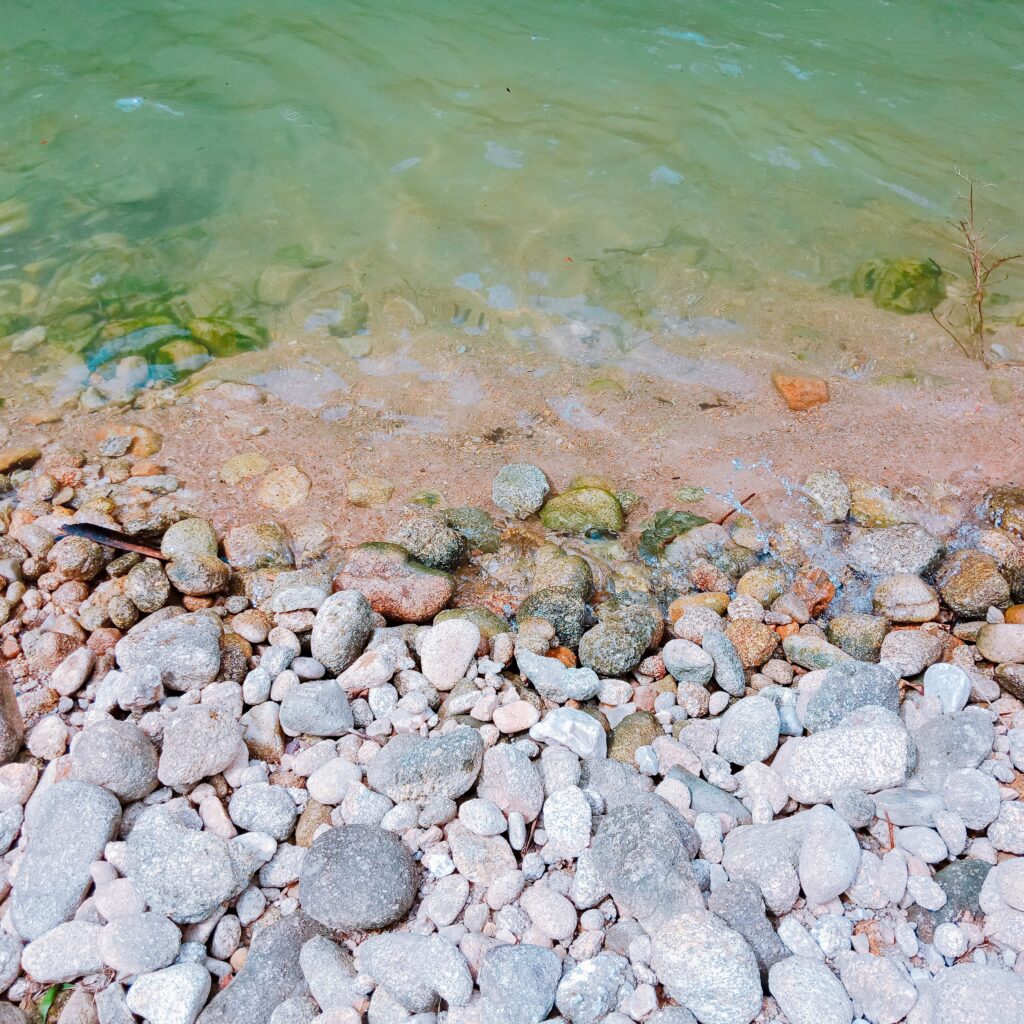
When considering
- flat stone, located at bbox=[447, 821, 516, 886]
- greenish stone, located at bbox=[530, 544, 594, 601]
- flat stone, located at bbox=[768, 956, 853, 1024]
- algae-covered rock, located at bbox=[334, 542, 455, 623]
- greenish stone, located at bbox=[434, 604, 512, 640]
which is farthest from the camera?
greenish stone, located at bbox=[530, 544, 594, 601]

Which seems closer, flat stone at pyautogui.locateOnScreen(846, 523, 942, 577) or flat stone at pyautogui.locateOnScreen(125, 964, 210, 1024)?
flat stone at pyautogui.locateOnScreen(125, 964, 210, 1024)

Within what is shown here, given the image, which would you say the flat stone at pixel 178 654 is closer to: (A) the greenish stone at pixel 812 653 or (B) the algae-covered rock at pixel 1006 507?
(A) the greenish stone at pixel 812 653

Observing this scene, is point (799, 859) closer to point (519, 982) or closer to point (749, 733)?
point (749, 733)

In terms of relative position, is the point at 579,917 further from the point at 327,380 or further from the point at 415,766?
the point at 327,380

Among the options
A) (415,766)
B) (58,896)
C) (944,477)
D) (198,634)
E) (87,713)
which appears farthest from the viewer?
(944,477)

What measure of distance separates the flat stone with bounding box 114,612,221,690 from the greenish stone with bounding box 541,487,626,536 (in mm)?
1550

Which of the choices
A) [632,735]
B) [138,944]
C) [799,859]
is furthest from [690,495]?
[138,944]

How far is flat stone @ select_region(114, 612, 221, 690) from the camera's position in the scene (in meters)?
2.86

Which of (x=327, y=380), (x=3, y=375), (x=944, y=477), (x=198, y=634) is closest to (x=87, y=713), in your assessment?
(x=198, y=634)

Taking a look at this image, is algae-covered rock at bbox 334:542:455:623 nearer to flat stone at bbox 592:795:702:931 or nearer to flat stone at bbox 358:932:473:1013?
flat stone at bbox 592:795:702:931

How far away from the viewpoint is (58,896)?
7.30 feet

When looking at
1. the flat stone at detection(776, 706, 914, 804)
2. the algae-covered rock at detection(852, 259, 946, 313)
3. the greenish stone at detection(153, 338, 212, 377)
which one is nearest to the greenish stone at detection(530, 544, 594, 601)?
the flat stone at detection(776, 706, 914, 804)

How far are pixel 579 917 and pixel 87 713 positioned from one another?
1.73 metres

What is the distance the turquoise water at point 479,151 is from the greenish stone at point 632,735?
2940mm
